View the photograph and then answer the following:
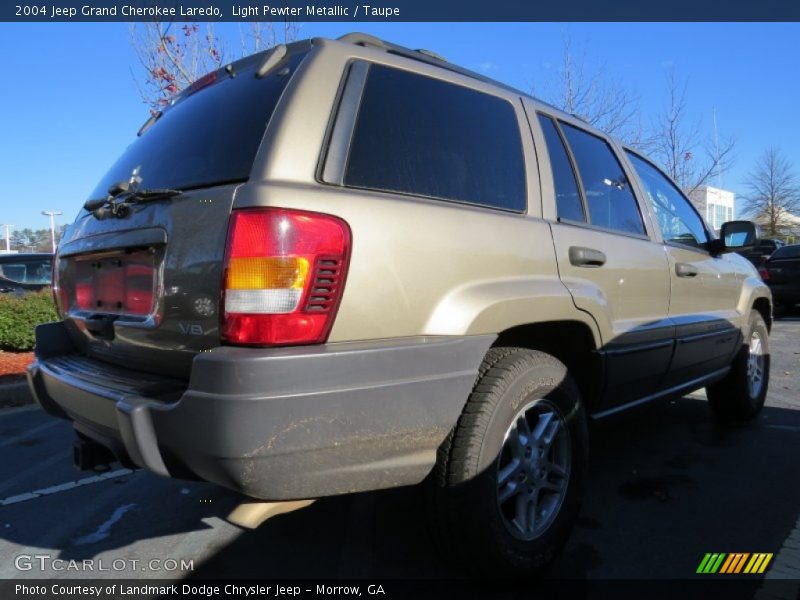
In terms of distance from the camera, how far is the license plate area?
7.04ft

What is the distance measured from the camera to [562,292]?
251cm

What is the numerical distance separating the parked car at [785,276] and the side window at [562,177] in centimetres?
1153

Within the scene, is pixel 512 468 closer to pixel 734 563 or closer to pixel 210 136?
pixel 734 563

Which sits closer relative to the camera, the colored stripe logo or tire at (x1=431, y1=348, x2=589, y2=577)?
tire at (x1=431, y1=348, x2=589, y2=577)

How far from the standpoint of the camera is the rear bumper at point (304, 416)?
5.53 feet

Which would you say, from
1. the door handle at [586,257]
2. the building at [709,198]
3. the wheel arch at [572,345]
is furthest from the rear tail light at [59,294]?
the building at [709,198]

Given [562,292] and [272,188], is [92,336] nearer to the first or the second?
[272,188]

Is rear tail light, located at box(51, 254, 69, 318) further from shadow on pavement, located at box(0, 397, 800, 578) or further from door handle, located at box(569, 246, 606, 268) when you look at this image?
door handle, located at box(569, 246, 606, 268)

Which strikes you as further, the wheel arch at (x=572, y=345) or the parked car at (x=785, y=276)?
the parked car at (x=785, y=276)

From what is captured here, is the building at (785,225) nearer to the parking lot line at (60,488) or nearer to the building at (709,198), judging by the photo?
the building at (709,198)

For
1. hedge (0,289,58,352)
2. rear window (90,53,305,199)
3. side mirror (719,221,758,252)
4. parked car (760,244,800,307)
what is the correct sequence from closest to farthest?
rear window (90,53,305,199) → side mirror (719,221,758,252) → hedge (0,289,58,352) → parked car (760,244,800,307)

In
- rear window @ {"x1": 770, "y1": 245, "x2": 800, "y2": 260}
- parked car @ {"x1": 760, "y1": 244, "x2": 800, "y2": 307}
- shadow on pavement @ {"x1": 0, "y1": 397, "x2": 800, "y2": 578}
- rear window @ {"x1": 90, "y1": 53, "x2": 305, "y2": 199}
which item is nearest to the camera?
rear window @ {"x1": 90, "y1": 53, "x2": 305, "y2": 199}

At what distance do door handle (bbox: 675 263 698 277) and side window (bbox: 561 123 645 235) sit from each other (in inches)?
14.2

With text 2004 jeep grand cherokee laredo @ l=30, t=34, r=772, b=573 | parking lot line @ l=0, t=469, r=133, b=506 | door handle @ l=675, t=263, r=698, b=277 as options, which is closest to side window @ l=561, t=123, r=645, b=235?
text 2004 jeep grand cherokee laredo @ l=30, t=34, r=772, b=573
